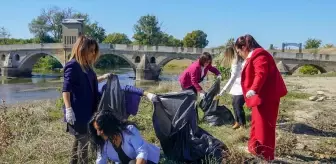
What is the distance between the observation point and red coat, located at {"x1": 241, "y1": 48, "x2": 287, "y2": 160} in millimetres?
4730

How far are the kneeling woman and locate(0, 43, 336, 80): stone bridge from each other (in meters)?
32.1

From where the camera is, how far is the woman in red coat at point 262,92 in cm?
472

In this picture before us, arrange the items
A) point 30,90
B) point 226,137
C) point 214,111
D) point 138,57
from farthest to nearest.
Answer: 1. point 138,57
2. point 30,90
3. point 214,111
4. point 226,137

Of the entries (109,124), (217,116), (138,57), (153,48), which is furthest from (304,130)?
(138,57)

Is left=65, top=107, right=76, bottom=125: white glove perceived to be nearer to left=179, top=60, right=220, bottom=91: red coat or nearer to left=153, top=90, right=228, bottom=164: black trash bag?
left=153, top=90, right=228, bottom=164: black trash bag

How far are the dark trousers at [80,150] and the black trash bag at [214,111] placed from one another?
125 inches

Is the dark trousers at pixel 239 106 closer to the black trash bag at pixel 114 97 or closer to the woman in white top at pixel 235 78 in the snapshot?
the woman in white top at pixel 235 78

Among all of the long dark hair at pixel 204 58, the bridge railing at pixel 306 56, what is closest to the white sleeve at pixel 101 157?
the long dark hair at pixel 204 58

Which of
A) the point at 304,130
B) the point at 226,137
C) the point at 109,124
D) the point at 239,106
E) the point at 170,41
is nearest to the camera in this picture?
the point at 109,124

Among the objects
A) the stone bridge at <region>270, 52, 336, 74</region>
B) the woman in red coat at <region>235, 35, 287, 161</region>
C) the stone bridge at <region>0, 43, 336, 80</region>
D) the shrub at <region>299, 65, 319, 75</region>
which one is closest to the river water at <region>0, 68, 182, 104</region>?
the stone bridge at <region>0, 43, 336, 80</region>

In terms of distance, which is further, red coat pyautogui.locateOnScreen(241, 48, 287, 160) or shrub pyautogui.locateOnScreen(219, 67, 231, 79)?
shrub pyautogui.locateOnScreen(219, 67, 231, 79)

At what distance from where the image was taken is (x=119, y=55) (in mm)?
48531

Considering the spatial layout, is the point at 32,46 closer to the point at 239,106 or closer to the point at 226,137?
the point at 239,106

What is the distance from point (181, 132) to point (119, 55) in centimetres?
4419
